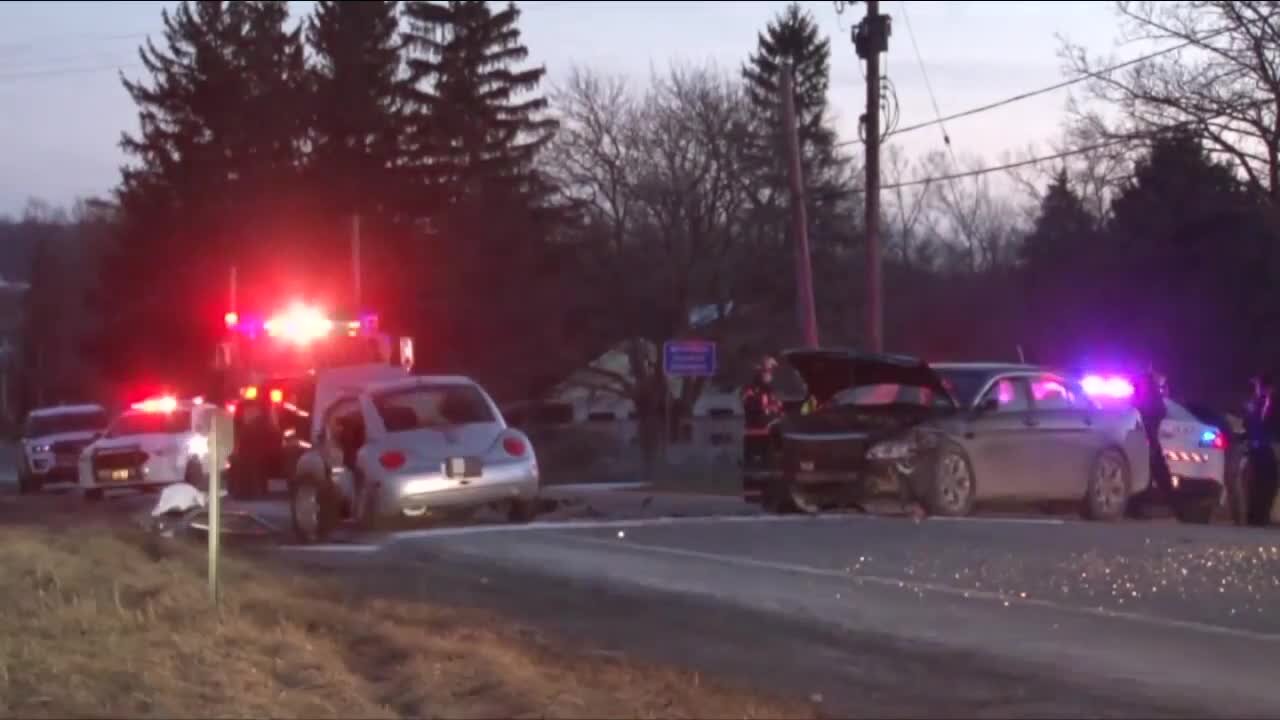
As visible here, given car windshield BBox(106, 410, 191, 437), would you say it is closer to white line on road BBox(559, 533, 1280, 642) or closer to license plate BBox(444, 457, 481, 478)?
license plate BBox(444, 457, 481, 478)

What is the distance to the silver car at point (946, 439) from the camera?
697 inches

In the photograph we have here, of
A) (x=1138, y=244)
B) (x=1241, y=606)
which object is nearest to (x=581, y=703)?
(x=1241, y=606)

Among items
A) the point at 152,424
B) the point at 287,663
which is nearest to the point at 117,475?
the point at 152,424

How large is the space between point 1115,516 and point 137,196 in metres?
48.5

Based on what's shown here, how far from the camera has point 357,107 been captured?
58469 millimetres

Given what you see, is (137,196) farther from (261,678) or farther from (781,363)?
(261,678)

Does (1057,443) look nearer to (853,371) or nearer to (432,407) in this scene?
(853,371)

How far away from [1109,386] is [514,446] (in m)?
8.60

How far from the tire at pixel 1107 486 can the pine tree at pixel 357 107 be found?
39.2 metres

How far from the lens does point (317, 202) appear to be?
56.2 meters

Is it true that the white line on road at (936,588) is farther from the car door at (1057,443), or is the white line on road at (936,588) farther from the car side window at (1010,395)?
the car door at (1057,443)

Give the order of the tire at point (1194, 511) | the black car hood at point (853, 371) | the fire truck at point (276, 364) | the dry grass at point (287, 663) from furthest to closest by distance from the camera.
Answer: the fire truck at point (276, 364) → the tire at point (1194, 511) → the black car hood at point (853, 371) → the dry grass at point (287, 663)

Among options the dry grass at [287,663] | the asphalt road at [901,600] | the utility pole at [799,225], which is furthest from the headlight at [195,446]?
the dry grass at [287,663]

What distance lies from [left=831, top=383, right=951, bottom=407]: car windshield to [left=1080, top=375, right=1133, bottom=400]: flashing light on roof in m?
3.91
